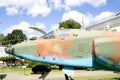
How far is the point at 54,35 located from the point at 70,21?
6740cm

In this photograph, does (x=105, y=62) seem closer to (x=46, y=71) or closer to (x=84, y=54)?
(x=84, y=54)

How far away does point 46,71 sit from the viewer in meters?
13.3

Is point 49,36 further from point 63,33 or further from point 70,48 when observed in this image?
point 70,48

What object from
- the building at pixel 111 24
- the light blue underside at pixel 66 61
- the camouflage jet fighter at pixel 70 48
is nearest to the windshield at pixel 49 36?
the camouflage jet fighter at pixel 70 48

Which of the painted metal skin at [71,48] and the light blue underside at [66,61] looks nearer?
the painted metal skin at [71,48]

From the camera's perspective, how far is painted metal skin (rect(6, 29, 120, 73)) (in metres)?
9.93

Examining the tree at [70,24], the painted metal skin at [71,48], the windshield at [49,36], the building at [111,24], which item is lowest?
the painted metal skin at [71,48]

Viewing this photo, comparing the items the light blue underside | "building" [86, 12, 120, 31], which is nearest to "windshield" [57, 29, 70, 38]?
the light blue underside

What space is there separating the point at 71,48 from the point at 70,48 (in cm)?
4

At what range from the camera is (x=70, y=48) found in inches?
420

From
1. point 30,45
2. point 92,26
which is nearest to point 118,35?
point 30,45

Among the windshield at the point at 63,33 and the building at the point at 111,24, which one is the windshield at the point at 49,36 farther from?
the building at the point at 111,24

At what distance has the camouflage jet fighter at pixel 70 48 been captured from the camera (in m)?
10.0

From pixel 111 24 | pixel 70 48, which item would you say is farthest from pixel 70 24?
pixel 70 48
